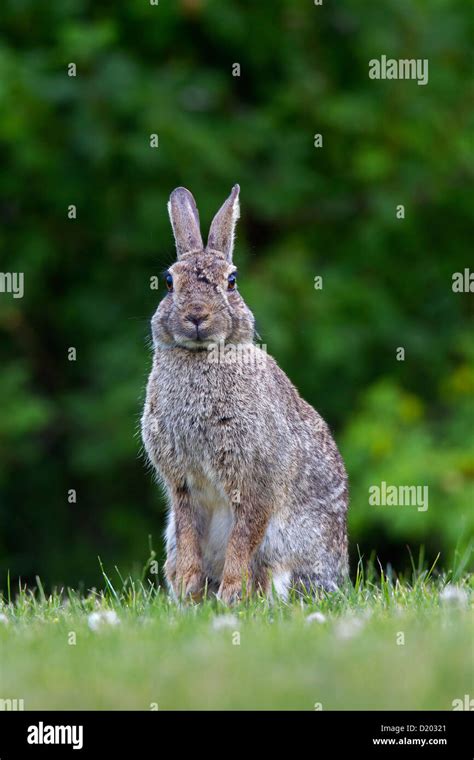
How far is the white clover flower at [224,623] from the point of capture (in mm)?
5461

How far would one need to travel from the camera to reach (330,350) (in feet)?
42.5

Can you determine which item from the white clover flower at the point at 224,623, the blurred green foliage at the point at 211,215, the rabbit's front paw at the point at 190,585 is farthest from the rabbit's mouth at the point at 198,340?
the blurred green foliage at the point at 211,215

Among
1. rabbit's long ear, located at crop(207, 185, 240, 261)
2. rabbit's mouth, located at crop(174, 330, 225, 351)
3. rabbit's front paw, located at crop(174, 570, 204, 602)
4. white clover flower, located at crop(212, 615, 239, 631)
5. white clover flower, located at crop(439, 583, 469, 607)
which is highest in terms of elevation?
rabbit's long ear, located at crop(207, 185, 240, 261)

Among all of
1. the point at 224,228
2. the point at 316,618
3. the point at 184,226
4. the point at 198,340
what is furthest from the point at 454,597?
the point at 184,226

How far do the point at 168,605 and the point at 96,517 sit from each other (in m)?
8.26

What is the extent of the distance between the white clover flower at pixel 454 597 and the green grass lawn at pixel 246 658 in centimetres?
1

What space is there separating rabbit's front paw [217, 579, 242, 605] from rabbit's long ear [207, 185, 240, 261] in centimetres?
182

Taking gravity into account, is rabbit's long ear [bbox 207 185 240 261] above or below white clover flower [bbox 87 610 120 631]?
above

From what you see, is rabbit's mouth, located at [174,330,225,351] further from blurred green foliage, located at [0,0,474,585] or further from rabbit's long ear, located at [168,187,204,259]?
blurred green foliage, located at [0,0,474,585]

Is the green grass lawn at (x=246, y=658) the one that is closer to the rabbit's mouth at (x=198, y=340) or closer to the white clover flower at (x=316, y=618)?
the white clover flower at (x=316, y=618)

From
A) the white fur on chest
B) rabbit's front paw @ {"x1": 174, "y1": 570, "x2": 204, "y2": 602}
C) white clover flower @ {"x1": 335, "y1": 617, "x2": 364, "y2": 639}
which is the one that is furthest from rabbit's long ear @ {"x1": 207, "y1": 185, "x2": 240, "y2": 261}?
white clover flower @ {"x1": 335, "y1": 617, "x2": 364, "y2": 639}

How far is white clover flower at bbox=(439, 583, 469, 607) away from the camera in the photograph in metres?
5.88
